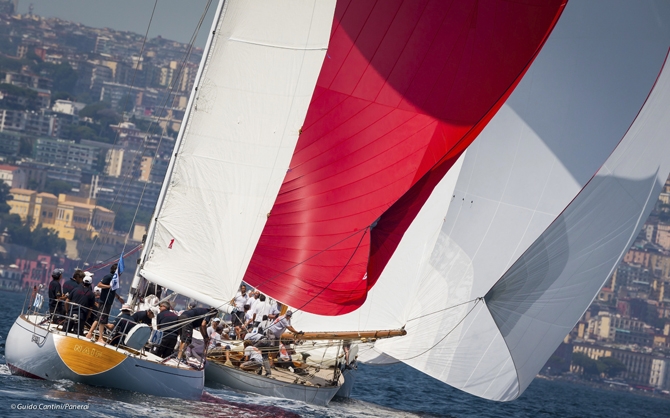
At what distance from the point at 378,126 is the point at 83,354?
4174 millimetres

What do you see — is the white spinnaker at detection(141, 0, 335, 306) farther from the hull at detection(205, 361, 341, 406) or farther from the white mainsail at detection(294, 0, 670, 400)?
the white mainsail at detection(294, 0, 670, 400)

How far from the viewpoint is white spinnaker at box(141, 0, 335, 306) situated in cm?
1143

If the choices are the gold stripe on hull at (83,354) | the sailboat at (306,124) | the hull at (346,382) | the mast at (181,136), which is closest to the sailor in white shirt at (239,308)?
the sailboat at (306,124)

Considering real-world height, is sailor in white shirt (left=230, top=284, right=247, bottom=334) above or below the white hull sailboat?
above

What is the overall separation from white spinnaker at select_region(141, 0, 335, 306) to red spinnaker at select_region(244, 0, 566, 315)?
0.83 metres

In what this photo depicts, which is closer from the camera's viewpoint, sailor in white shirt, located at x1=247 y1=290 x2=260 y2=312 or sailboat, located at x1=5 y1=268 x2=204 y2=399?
sailboat, located at x1=5 y1=268 x2=204 y2=399

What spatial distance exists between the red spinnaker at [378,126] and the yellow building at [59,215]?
324 ft

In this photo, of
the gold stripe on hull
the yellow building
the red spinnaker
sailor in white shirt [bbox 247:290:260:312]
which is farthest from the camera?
the yellow building

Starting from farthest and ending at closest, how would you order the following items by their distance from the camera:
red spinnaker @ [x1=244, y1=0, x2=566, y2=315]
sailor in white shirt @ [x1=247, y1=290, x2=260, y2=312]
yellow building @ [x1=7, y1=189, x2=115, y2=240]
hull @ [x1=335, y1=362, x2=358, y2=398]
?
yellow building @ [x1=7, y1=189, x2=115, y2=240]
hull @ [x1=335, y1=362, x2=358, y2=398]
sailor in white shirt @ [x1=247, y1=290, x2=260, y2=312]
red spinnaker @ [x1=244, y1=0, x2=566, y2=315]

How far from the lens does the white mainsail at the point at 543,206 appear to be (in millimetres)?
13062

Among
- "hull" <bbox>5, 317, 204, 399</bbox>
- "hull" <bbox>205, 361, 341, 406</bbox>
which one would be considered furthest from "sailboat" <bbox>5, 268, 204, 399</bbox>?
"hull" <bbox>205, 361, 341, 406</bbox>

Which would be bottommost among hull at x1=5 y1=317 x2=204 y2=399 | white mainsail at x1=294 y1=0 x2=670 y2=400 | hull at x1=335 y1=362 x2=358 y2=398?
hull at x1=335 y1=362 x2=358 y2=398

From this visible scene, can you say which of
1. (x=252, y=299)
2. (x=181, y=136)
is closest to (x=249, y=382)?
(x=252, y=299)

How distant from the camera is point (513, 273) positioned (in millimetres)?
12867
